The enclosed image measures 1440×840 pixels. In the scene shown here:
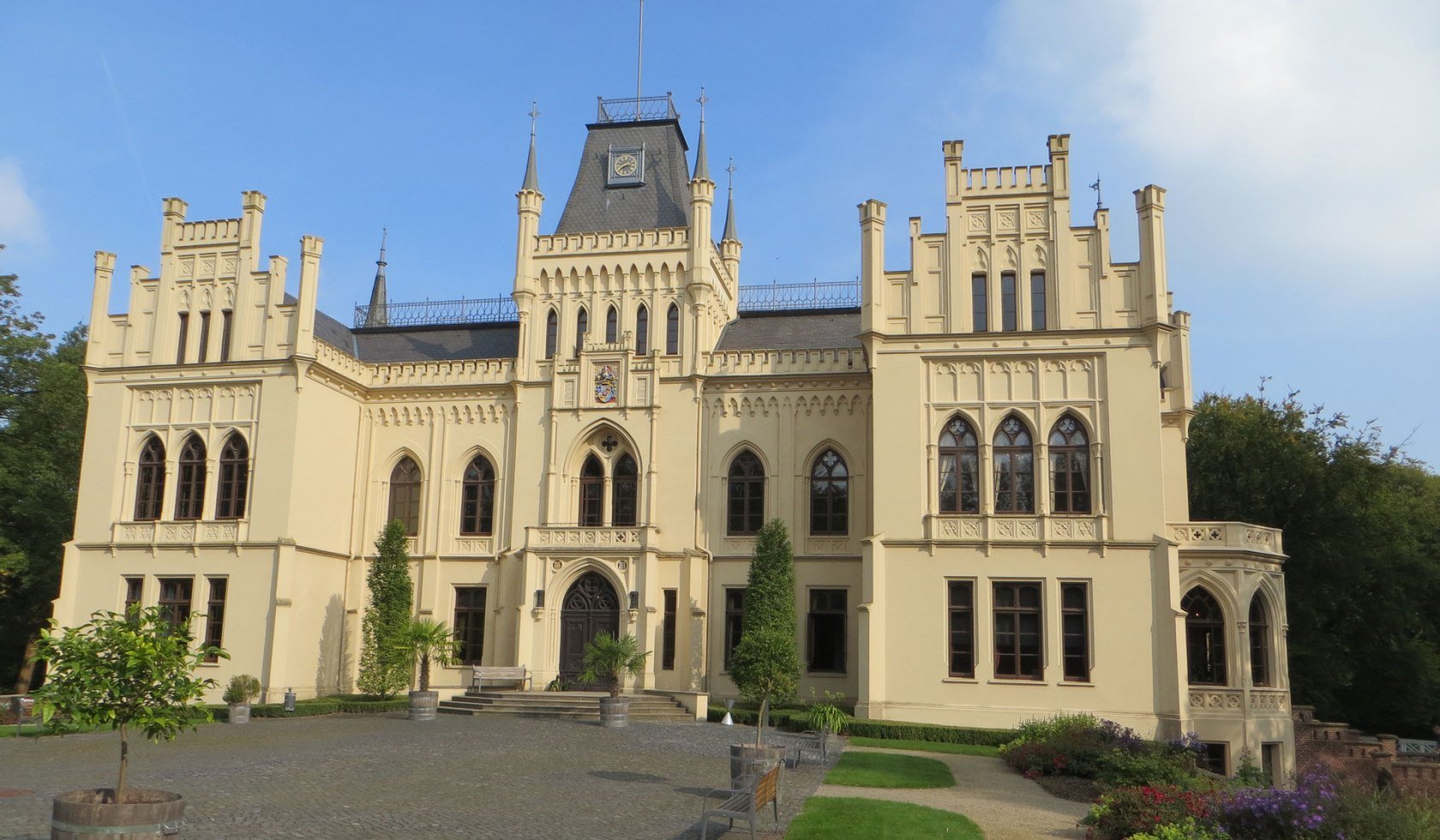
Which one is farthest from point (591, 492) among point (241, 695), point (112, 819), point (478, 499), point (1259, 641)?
point (112, 819)

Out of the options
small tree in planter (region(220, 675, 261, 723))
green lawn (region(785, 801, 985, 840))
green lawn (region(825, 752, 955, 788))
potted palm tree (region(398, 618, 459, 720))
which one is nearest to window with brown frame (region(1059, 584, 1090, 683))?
green lawn (region(825, 752, 955, 788))

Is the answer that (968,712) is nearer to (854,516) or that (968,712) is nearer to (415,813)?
(854,516)

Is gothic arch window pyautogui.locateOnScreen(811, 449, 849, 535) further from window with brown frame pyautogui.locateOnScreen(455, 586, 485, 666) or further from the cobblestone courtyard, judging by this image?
window with brown frame pyautogui.locateOnScreen(455, 586, 485, 666)

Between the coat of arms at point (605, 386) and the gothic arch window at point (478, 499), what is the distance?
4278 mm

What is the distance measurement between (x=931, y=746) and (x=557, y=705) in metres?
10.0

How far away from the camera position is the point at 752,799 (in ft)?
41.0

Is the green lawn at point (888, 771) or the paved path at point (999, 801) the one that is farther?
the green lawn at point (888, 771)

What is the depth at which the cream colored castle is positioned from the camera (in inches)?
1100

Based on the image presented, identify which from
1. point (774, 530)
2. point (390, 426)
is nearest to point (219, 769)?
point (774, 530)

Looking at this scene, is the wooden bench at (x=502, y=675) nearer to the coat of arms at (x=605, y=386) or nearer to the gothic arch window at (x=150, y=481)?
the coat of arms at (x=605, y=386)

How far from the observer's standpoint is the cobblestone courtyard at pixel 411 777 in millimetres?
13625

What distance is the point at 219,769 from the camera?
59.8 feet

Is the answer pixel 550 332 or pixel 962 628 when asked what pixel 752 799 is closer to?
pixel 962 628

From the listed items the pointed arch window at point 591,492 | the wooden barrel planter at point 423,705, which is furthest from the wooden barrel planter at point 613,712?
the pointed arch window at point 591,492
